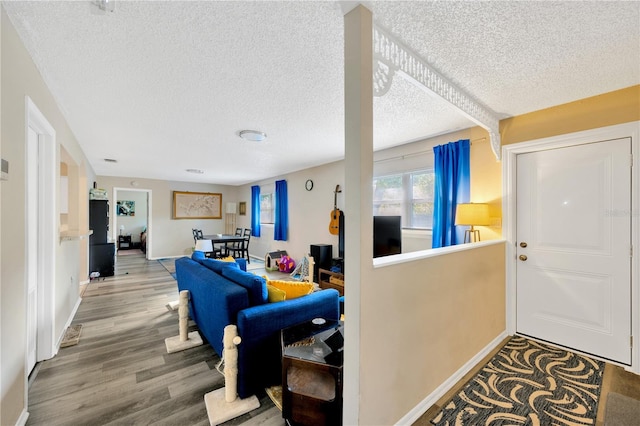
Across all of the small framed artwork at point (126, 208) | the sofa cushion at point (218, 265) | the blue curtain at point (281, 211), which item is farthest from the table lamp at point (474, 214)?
the small framed artwork at point (126, 208)

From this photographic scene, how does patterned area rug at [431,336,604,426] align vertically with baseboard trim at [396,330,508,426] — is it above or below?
below

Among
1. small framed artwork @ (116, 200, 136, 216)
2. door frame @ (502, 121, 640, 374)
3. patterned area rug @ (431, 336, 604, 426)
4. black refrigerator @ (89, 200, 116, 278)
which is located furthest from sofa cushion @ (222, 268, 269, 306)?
small framed artwork @ (116, 200, 136, 216)

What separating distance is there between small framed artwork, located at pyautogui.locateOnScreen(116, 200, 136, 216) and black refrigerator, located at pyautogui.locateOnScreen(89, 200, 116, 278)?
16.4 ft

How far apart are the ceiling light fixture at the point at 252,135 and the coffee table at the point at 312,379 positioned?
247 cm

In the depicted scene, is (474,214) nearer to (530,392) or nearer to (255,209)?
(530,392)

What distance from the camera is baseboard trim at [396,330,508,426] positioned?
64.1 inches

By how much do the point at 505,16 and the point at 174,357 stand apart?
Answer: 3.49 meters

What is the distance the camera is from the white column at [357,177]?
4.16ft

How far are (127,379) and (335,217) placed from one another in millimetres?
3637

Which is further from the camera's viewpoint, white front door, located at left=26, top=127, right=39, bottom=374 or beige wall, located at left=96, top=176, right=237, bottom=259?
beige wall, located at left=96, top=176, right=237, bottom=259

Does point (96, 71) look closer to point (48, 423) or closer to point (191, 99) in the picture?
point (191, 99)

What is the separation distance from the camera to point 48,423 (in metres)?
1.62

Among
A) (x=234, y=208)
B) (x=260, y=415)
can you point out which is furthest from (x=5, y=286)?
(x=234, y=208)

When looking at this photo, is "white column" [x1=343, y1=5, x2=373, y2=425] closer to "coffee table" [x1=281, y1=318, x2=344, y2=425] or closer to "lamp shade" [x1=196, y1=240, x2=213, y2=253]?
"coffee table" [x1=281, y1=318, x2=344, y2=425]
